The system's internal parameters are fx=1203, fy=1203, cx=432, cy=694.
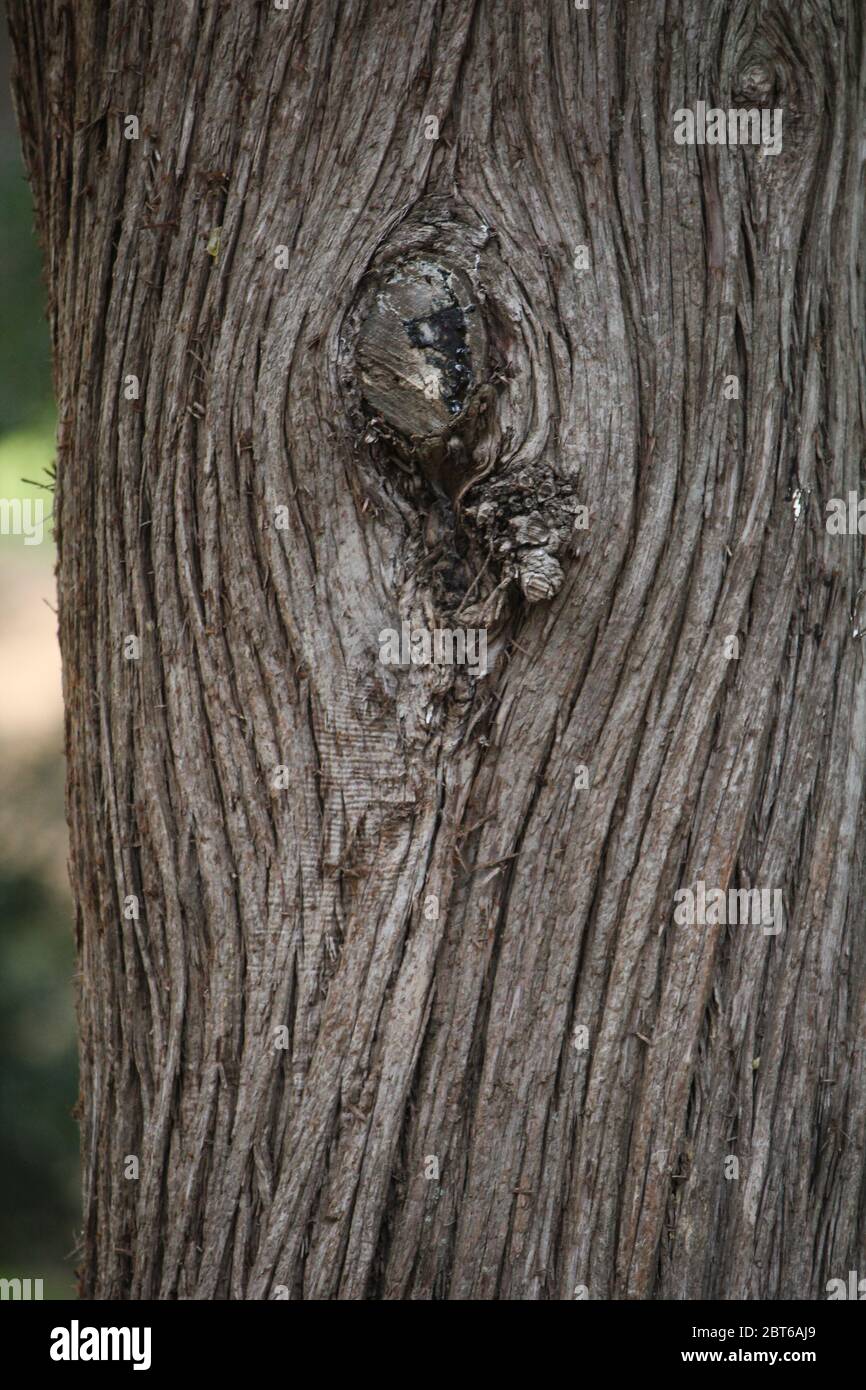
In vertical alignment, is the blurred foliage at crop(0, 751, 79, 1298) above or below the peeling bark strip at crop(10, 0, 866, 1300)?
below

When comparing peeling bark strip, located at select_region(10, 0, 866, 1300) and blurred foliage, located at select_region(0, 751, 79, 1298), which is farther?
blurred foliage, located at select_region(0, 751, 79, 1298)

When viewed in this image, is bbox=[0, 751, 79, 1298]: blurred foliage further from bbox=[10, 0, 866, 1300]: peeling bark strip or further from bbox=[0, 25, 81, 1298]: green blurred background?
bbox=[10, 0, 866, 1300]: peeling bark strip

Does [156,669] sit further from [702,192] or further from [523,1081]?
[702,192]

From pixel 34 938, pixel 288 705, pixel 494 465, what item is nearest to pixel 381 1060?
pixel 288 705

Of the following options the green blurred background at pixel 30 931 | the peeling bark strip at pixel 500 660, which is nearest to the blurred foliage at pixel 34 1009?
the green blurred background at pixel 30 931

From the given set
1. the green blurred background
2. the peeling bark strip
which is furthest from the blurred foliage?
the peeling bark strip

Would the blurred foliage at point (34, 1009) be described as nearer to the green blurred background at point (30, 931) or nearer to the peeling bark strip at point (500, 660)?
the green blurred background at point (30, 931)
